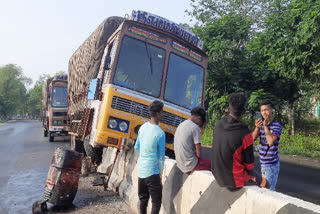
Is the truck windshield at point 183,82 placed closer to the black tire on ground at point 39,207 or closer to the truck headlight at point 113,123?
the truck headlight at point 113,123

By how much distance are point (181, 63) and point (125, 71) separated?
4.18ft

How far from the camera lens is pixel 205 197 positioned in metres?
3.81

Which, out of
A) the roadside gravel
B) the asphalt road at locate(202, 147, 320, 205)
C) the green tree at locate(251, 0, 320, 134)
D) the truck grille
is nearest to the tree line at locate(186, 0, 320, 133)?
the green tree at locate(251, 0, 320, 134)

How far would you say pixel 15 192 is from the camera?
7.27 m

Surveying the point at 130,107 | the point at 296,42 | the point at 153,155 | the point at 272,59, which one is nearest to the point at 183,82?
the point at 130,107

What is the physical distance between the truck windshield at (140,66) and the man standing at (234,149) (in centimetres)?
389

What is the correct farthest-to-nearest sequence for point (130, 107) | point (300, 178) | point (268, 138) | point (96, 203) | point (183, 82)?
point (300, 178), point (183, 82), point (130, 107), point (96, 203), point (268, 138)

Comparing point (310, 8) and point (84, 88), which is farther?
point (310, 8)

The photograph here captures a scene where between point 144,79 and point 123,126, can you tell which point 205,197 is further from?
point 144,79

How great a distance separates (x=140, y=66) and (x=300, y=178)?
574 centimetres

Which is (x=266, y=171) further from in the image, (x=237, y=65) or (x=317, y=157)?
(x=237, y=65)

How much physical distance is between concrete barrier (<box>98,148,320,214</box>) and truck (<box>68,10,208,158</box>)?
81cm

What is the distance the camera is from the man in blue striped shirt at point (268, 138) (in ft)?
14.7

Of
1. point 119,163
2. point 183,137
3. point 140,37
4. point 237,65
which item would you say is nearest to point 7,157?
point 119,163
